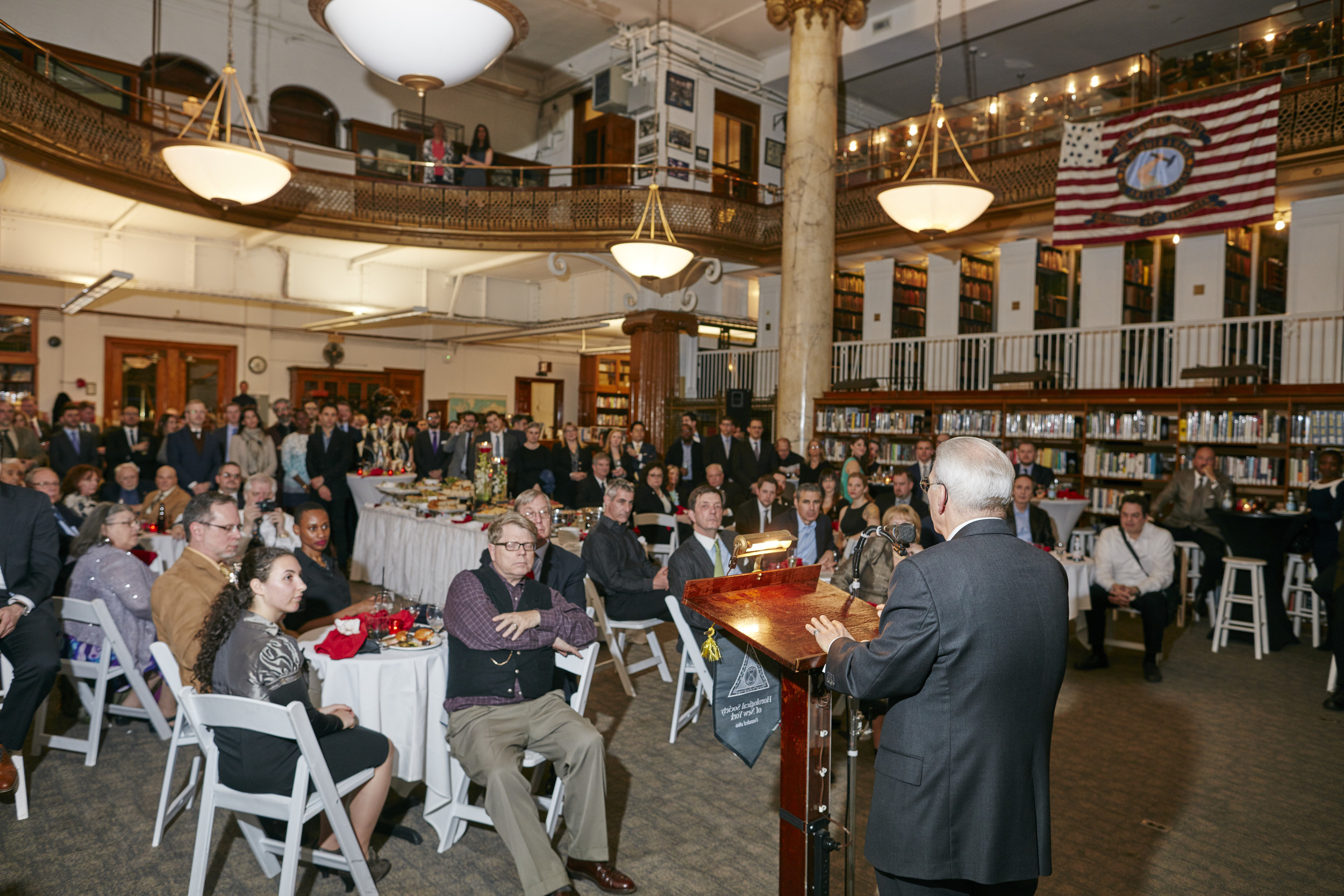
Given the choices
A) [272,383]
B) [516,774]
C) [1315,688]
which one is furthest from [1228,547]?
[272,383]

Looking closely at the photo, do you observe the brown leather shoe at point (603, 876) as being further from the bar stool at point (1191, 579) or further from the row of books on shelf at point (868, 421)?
the row of books on shelf at point (868, 421)

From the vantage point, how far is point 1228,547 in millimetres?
6812

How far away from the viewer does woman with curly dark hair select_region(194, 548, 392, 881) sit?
2.61 m

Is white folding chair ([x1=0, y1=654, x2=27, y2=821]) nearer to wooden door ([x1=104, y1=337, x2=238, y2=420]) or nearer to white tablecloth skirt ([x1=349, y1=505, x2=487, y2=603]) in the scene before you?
white tablecloth skirt ([x1=349, y1=505, x2=487, y2=603])

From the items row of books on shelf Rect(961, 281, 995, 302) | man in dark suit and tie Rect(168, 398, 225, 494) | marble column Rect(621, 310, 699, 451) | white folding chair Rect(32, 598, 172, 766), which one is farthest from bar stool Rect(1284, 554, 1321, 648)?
man in dark suit and tie Rect(168, 398, 225, 494)

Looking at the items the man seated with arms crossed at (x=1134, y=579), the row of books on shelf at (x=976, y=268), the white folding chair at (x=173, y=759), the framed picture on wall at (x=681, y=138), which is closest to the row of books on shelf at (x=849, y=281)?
the row of books on shelf at (x=976, y=268)

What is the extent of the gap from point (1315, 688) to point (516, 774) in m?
5.46

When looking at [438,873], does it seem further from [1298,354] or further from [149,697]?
[1298,354]

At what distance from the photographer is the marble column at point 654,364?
13.6 meters

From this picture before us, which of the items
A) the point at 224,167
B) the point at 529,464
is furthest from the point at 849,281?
the point at 224,167

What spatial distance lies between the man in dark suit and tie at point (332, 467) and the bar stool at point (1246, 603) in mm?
8054

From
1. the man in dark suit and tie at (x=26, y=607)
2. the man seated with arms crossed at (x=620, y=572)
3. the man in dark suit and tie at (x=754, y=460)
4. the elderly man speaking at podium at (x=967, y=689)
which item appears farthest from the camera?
the man in dark suit and tie at (x=754, y=460)

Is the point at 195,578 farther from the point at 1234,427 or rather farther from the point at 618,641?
the point at 1234,427

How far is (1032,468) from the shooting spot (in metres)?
8.40
